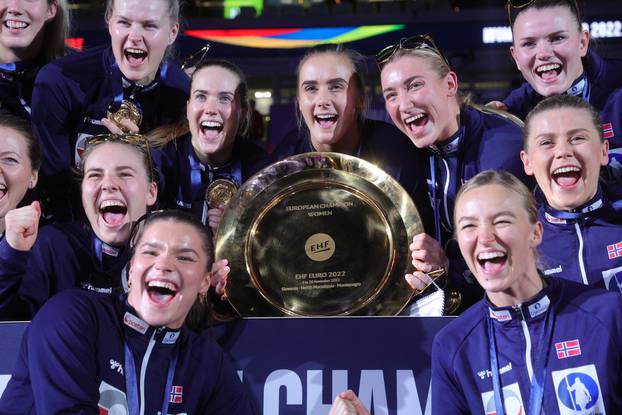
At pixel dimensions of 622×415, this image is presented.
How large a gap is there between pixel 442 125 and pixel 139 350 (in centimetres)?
156

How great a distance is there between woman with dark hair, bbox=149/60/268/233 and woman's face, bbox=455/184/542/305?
1258 millimetres

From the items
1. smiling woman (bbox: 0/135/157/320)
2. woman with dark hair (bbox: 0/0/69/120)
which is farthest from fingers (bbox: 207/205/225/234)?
woman with dark hair (bbox: 0/0/69/120)

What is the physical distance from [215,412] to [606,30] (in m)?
10.4

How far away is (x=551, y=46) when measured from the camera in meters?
3.76

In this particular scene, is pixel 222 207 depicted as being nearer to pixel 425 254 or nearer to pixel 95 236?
pixel 95 236

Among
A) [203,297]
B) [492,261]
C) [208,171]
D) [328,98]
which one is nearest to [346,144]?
[328,98]

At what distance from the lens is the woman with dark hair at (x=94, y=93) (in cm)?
404

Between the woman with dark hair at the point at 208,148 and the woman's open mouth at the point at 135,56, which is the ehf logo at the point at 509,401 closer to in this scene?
the woman with dark hair at the point at 208,148

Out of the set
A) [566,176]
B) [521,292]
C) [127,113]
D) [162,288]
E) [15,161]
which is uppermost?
[127,113]

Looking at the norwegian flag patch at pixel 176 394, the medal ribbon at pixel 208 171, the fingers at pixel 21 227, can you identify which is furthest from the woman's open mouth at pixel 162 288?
the medal ribbon at pixel 208 171

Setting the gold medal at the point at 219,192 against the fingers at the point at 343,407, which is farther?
the gold medal at the point at 219,192

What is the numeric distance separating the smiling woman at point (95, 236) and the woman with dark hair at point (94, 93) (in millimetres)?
452

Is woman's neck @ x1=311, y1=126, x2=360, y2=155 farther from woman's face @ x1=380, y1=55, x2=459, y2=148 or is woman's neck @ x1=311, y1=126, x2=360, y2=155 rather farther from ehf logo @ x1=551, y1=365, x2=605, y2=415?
ehf logo @ x1=551, y1=365, x2=605, y2=415

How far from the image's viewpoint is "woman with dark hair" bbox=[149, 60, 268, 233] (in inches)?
151
